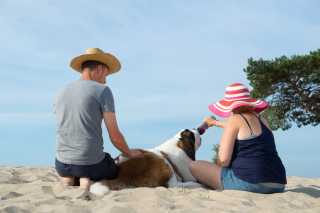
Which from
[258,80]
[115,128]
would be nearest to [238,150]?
[115,128]

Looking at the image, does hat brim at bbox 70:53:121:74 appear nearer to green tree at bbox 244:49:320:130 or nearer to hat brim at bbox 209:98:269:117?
hat brim at bbox 209:98:269:117

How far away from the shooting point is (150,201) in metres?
4.38

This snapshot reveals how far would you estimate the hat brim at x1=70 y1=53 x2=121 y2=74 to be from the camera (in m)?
5.61

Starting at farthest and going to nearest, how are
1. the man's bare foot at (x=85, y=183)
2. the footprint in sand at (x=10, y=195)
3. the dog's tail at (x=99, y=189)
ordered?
1. the man's bare foot at (x=85, y=183)
2. the dog's tail at (x=99, y=189)
3. the footprint in sand at (x=10, y=195)

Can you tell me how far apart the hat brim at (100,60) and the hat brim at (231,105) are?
1321 mm

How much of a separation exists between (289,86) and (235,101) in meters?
12.8

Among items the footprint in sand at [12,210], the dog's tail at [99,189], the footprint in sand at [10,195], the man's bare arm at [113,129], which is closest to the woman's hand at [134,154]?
the man's bare arm at [113,129]

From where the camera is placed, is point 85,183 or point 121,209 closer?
point 121,209

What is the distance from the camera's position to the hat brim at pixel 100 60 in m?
5.61

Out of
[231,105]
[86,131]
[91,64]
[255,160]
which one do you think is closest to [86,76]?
[91,64]

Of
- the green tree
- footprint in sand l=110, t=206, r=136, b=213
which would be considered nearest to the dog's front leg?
footprint in sand l=110, t=206, r=136, b=213

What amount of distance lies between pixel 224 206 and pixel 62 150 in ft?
6.83

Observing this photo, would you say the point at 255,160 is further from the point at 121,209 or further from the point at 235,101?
the point at 121,209

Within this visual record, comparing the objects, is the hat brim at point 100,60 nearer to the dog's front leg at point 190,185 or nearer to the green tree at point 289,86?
the dog's front leg at point 190,185
